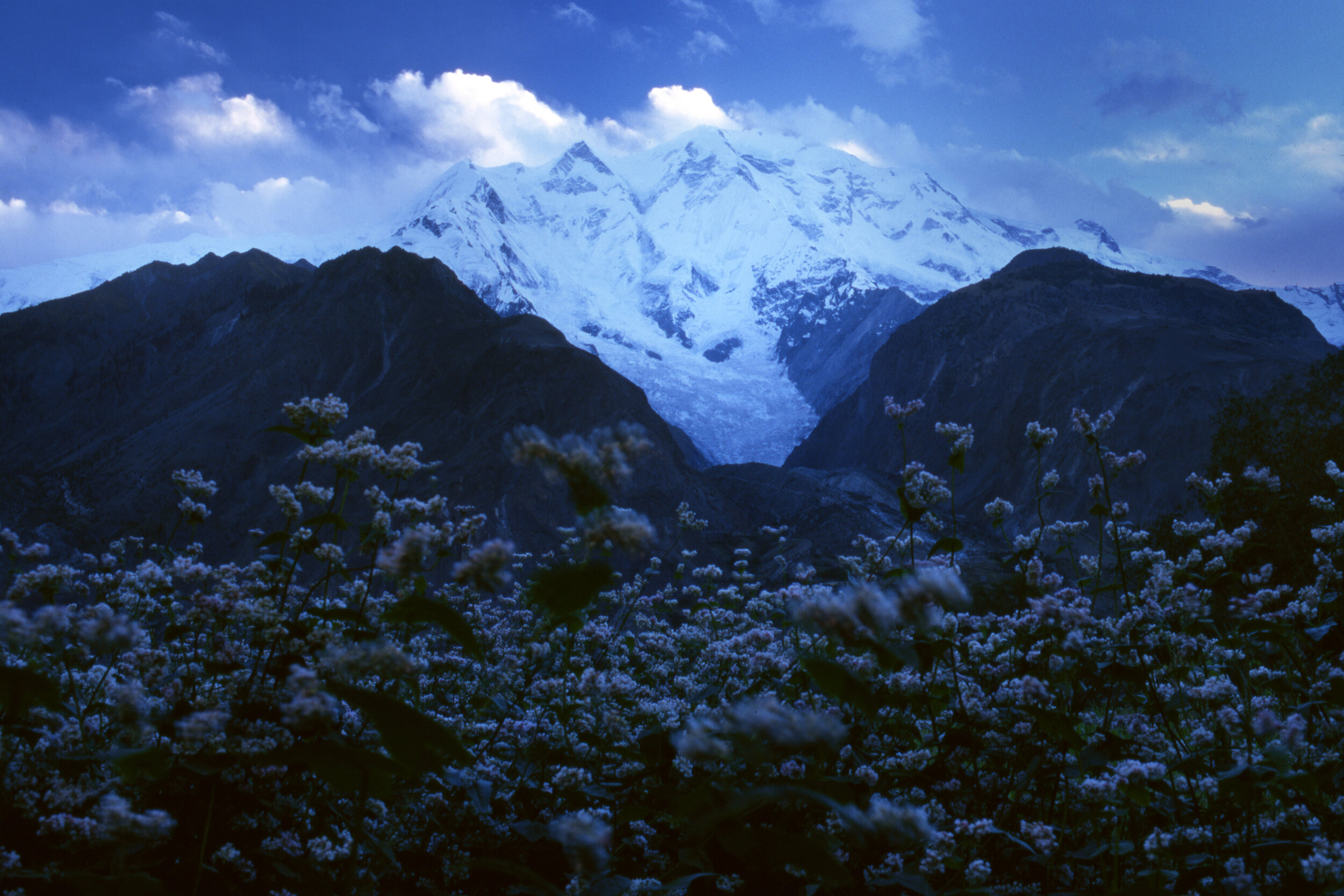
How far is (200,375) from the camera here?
50.7 meters

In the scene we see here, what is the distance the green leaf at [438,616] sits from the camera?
166 cm

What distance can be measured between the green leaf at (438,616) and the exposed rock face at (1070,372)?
129ft

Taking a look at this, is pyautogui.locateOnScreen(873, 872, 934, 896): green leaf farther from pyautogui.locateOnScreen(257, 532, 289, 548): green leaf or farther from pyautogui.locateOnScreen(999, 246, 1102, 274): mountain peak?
pyautogui.locateOnScreen(999, 246, 1102, 274): mountain peak

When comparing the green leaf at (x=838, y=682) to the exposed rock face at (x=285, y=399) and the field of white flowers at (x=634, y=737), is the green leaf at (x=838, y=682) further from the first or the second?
the exposed rock face at (x=285, y=399)

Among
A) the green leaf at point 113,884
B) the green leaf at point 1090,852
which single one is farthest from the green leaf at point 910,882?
the green leaf at point 113,884

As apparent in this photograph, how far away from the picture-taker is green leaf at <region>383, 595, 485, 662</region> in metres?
1.66

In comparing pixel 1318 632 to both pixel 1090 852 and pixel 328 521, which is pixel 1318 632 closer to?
pixel 1090 852

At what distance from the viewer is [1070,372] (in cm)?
4947

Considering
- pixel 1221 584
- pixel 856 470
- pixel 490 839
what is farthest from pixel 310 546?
pixel 856 470

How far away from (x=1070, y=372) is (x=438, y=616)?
182 ft

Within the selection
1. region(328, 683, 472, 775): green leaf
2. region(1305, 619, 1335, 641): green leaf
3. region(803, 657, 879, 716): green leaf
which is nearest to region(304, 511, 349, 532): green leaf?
region(328, 683, 472, 775): green leaf

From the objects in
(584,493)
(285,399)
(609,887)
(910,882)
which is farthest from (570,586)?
(285,399)

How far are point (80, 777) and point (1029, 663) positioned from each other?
4.30 meters

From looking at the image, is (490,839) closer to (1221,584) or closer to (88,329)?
(1221,584)
